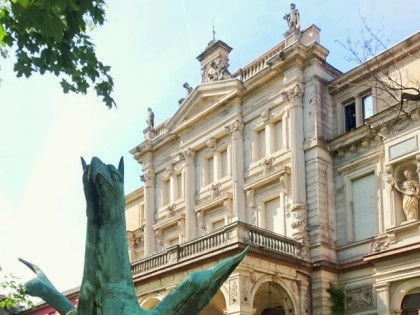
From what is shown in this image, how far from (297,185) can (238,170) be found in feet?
10.4

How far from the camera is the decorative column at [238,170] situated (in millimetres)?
24938

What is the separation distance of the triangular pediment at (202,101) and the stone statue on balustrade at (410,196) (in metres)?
7.77

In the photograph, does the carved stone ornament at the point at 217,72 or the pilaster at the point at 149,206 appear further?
the pilaster at the point at 149,206

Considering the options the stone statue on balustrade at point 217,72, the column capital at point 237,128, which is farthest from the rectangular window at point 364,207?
the stone statue on balustrade at point 217,72

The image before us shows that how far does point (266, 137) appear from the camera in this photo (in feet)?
81.2

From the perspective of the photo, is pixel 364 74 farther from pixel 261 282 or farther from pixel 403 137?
pixel 261 282

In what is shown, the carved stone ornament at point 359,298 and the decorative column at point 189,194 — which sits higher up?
the decorative column at point 189,194

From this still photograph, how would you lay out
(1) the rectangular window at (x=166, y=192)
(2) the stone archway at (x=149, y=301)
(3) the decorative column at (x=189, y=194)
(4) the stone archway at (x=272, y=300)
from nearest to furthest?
(4) the stone archway at (x=272, y=300) → (2) the stone archway at (x=149, y=301) → (3) the decorative column at (x=189, y=194) → (1) the rectangular window at (x=166, y=192)

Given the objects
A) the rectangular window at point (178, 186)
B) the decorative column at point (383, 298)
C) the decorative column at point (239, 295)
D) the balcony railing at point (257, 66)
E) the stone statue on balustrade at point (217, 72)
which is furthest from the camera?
the rectangular window at point (178, 186)

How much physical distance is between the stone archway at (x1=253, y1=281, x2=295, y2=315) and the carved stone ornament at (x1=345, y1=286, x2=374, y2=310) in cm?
190

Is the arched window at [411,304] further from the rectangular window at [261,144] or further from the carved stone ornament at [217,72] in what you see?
the carved stone ornament at [217,72]

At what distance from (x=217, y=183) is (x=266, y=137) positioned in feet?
9.85

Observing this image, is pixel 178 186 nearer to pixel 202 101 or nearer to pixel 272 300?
pixel 202 101

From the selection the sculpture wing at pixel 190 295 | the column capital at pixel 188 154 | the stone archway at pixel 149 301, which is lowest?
the sculpture wing at pixel 190 295
